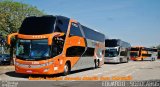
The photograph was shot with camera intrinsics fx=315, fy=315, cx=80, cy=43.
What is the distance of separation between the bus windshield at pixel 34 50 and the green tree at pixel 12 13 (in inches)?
758

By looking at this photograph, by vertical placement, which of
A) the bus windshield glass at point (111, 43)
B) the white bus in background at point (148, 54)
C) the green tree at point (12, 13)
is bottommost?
the white bus in background at point (148, 54)

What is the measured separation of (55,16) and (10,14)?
2282 centimetres

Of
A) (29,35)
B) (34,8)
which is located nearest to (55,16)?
→ (29,35)

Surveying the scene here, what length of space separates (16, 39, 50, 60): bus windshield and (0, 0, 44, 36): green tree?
63.2ft

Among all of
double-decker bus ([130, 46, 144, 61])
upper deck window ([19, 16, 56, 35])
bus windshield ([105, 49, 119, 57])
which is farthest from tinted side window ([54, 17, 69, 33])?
double-decker bus ([130, 46, 144, 61])

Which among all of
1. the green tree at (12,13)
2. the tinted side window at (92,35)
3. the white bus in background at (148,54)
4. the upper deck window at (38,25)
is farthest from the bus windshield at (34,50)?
the white bus in background at (148,54)

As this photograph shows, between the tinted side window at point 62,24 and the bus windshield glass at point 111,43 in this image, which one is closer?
the tinted side window at point 62,24

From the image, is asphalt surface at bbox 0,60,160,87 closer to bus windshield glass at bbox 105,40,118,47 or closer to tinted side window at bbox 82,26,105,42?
tinted side window at bbox 82,26,105,42

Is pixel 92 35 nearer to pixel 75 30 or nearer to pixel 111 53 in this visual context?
pixel 75 30

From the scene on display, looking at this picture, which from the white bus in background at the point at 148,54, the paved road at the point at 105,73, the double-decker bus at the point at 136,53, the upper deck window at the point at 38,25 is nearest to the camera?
the upper deck window at the point at 38,25

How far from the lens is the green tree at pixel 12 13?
127 feet

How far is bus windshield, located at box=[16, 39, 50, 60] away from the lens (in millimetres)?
18719

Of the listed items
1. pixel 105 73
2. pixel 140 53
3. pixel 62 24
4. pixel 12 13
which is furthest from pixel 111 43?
pixel 140 53

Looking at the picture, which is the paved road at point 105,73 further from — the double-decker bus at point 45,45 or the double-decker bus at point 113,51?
the double-decker bus at point 113,51
